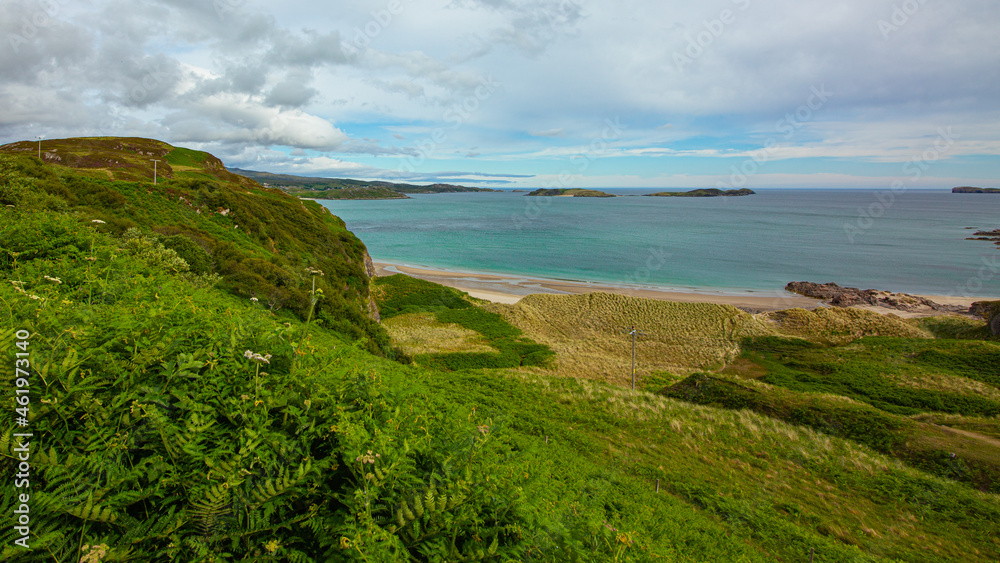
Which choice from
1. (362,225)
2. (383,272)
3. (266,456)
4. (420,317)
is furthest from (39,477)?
(362,225)

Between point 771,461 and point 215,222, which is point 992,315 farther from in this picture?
point 215,222

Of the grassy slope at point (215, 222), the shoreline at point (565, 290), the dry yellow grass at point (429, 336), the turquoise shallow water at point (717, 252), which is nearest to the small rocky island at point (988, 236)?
the turquoise shallow water at point (717, 252)

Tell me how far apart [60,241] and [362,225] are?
124390mm

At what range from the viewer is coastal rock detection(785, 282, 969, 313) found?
4844 cm

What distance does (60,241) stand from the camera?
723 cm

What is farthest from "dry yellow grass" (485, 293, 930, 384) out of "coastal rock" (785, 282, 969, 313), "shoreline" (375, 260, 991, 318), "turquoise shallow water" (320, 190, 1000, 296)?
"turquoise shallow water" (320, 190, 1000, 296)

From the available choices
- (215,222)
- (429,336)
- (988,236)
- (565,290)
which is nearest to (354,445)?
(215,222)

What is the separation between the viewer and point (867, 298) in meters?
51.2

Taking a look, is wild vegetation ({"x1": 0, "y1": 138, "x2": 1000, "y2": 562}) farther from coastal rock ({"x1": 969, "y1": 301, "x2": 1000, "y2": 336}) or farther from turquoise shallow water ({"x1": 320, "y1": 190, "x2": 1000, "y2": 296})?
turquoise shallow water ({"x1": 320, "y1": 190, "x2": 1000, "y2": 296})

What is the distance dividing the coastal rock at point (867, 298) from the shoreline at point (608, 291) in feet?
4.34

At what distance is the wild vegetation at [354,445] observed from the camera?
8.95 ft

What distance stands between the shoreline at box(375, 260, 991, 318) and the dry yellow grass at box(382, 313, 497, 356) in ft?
47.8

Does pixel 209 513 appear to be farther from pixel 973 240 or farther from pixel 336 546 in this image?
pixel 973 240

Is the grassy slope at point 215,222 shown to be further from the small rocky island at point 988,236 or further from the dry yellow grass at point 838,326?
the small rocky island at point 988,236
